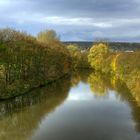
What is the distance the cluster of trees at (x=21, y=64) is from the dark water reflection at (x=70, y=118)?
8.88 feet

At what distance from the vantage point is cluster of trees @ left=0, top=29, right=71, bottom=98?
166ft

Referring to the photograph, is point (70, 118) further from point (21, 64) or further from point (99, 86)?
point (99, 86)

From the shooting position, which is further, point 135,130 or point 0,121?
point 0,121

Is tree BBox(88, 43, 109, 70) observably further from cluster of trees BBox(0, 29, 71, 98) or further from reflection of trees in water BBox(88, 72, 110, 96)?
cluster of trees BBox(0, 29, 71, 98)

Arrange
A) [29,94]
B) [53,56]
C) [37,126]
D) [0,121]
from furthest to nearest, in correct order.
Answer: [53,56]
[29,94]
[0,121]
[37,126]

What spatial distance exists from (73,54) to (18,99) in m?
89.3

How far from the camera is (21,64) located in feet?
190

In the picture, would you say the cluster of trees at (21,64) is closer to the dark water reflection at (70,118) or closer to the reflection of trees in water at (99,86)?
the dark water reflection at (70,118)

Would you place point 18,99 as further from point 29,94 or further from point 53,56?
point 53,56

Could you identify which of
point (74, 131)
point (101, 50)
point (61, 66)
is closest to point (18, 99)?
point (74, 131)

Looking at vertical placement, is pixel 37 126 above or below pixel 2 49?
below

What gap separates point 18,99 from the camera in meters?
46.8

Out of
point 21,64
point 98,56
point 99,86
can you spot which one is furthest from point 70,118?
point 98,56

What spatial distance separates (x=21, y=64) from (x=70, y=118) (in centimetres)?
2457
